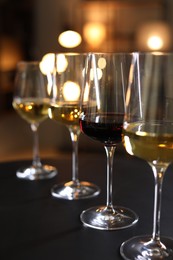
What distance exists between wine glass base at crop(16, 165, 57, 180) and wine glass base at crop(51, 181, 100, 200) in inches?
3.7

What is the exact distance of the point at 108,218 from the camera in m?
0.81

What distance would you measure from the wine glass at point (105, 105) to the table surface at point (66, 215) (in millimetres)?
34

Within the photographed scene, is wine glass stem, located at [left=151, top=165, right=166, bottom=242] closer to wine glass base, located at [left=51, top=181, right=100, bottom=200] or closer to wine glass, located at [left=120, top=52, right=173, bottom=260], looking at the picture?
wine glass, located at [left=120, top=52, right=173, bottom=260]

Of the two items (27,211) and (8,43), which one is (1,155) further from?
(27,211)

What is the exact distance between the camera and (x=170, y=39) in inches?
175

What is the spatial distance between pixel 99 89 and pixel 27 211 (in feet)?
0.94

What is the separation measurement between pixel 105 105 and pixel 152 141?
0.16 m

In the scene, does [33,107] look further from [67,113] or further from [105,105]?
[105,105]

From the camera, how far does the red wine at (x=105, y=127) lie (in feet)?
2.55

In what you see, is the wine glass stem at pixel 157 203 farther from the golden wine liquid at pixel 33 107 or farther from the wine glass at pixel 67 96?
the golden wine liquid at pixel 33 107

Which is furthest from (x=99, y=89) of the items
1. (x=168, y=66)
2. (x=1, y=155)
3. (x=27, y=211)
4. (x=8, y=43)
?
(x=8, y=43)

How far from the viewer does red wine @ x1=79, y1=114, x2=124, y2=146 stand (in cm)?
78

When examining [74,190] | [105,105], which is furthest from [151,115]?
[74,190]

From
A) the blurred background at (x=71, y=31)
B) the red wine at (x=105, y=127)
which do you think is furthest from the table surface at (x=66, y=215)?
the blurred background at (x=71, y=31)
